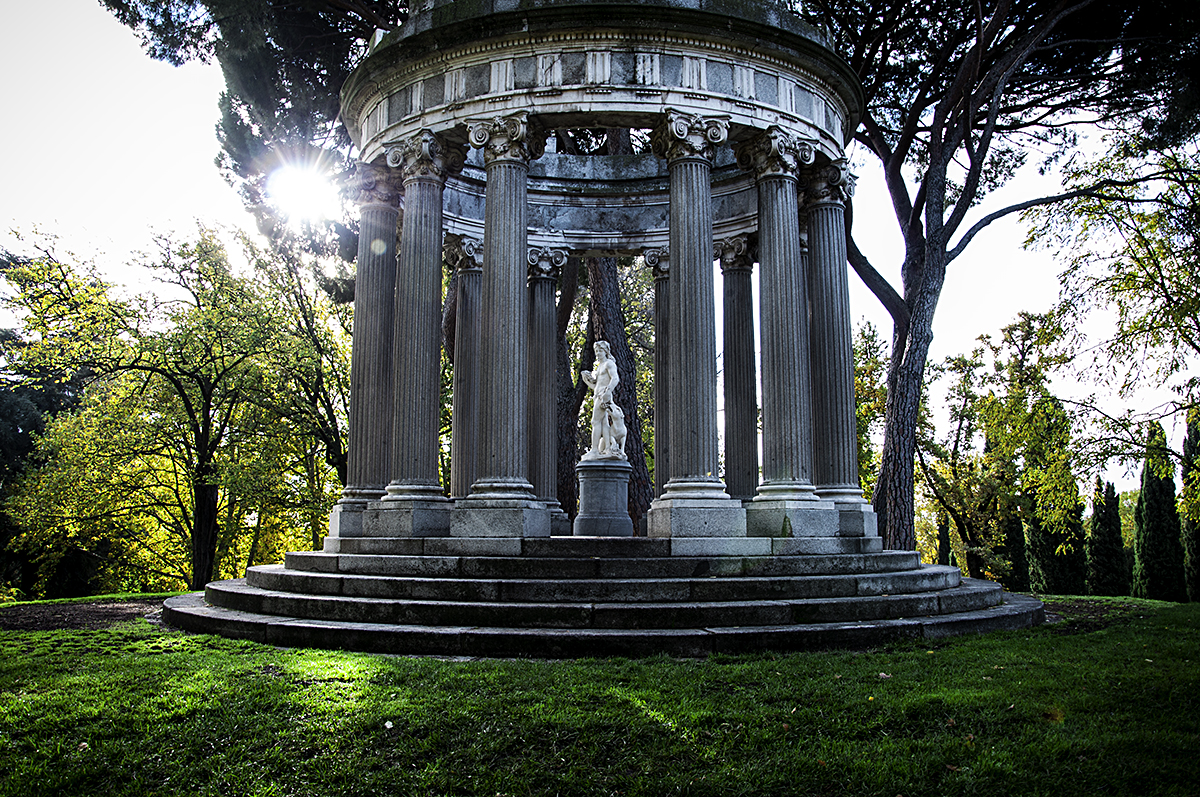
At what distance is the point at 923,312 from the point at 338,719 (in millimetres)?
20602

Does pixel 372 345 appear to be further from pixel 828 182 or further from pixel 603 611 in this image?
pixel 828 182

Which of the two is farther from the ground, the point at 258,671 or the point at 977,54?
the point at 977,54

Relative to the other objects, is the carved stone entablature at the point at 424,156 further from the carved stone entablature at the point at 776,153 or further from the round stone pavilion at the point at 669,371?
the carved stone entablature at the point at 776,153

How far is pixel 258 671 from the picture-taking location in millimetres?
9273

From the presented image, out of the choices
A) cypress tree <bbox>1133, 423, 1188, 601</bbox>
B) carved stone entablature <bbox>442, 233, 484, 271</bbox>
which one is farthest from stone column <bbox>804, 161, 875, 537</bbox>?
cypress tree <bbox>1133, 423, 1188, 601</bbox>

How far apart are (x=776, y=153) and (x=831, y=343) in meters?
4.26

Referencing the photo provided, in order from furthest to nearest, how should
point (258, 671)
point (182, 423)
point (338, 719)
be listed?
point (182, 423)
point (258, 671)
point (338, 719)

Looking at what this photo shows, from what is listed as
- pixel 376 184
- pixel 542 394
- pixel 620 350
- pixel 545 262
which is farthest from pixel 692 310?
pixel 620 350

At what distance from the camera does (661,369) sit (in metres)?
21.6

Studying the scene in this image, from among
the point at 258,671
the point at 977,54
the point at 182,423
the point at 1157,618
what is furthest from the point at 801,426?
the point at 182,423

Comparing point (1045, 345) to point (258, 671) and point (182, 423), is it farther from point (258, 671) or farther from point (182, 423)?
point (182, 423)

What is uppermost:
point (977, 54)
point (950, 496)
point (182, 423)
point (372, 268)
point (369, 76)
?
Result: point (977, 54)

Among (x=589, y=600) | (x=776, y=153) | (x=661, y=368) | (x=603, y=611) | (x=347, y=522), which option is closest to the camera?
(x=603, y=611)

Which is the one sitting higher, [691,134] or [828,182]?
[691,134]
